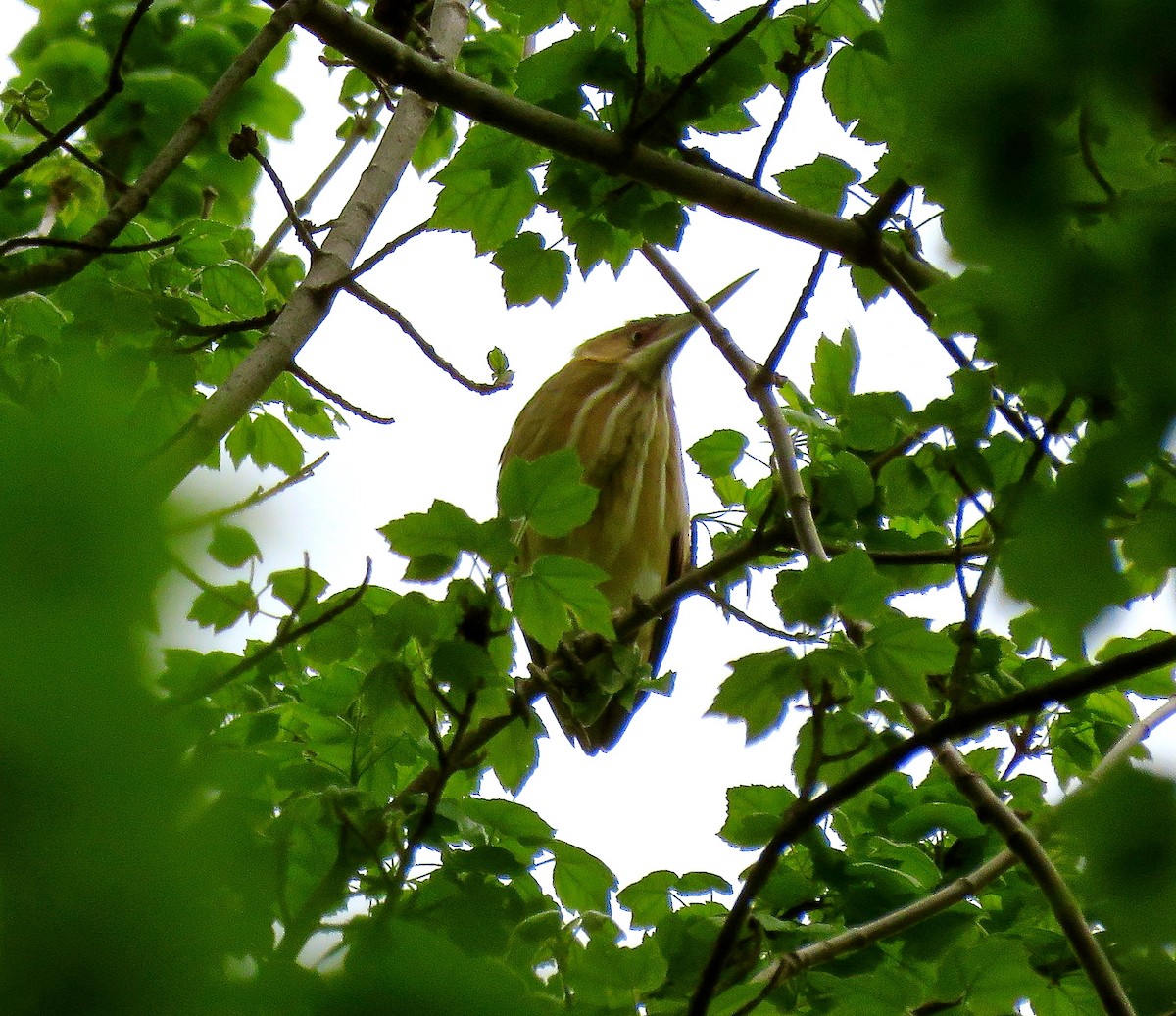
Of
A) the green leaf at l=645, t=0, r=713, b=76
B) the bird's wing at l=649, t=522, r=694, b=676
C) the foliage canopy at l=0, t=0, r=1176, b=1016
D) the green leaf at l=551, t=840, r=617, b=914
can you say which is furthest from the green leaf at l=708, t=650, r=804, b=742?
the bird's wing at l=649, t=522, r=694, b=676

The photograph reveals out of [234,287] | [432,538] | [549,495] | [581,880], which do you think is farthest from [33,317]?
[581,880]

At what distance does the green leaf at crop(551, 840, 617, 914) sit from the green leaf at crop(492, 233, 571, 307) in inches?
38.1

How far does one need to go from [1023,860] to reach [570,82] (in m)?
1.35

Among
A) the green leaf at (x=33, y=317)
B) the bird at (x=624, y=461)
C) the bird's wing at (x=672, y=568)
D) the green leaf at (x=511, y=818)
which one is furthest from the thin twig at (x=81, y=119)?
the bird's wing at (x=672, y=568)

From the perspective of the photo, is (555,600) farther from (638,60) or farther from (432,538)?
(638,60)

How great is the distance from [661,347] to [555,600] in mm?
3383

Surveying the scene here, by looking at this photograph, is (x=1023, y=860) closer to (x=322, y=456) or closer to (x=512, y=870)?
(x=512, y=870)

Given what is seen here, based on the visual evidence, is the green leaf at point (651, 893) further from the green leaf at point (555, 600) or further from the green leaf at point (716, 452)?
the green leaf at point (716, 452)

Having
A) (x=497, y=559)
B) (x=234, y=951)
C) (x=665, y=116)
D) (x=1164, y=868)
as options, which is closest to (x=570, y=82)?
(x=665, y=116)

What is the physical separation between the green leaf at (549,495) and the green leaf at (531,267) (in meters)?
0.69

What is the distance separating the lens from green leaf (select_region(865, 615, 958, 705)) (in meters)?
1.73

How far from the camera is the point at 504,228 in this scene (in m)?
2.30

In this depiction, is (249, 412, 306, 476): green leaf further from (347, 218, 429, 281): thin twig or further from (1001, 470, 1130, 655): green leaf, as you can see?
(1001, 470, 1130, 655): green leaf

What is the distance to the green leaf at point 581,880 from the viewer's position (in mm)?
2055
